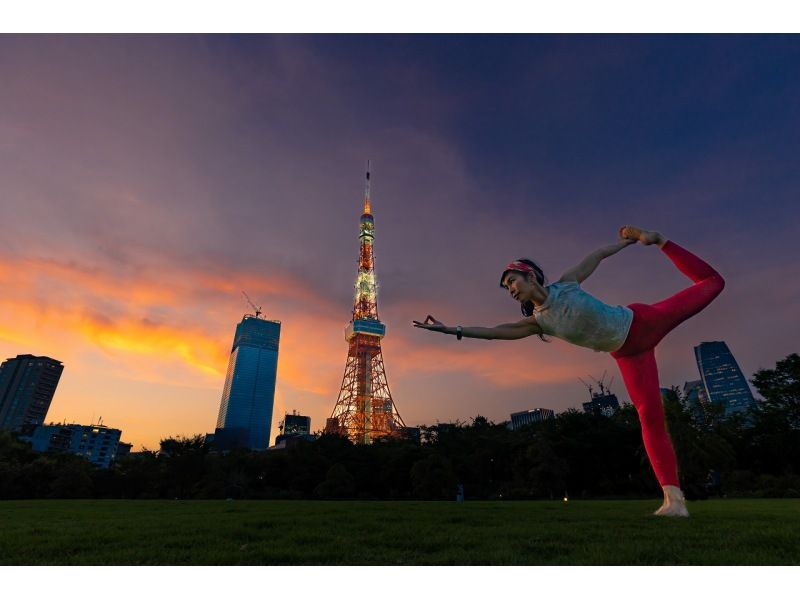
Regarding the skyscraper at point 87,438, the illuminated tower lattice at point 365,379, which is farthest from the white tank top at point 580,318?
the skyscraper at point 87,438

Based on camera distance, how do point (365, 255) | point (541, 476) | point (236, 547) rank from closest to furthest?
point (236, 547) → point (541, 476) → point (365, 255)

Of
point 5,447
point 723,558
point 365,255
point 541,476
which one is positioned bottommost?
point 723,558

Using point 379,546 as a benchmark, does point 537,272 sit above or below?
above

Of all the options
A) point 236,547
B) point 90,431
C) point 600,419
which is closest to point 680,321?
point 236,547

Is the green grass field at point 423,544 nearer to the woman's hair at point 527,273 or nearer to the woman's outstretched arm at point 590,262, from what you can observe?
the woman's hair at point 527,273

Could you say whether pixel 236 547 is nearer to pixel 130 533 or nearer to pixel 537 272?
pixel 130 533

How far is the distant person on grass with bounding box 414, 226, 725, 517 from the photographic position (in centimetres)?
585

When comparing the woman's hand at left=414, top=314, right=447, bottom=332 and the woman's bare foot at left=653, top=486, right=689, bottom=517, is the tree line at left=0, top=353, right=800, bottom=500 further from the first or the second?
the woman's hand at left=414, top=314, right=447, bottom=332

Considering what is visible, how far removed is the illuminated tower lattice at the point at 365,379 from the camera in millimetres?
68562

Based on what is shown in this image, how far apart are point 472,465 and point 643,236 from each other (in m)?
→ 34.0

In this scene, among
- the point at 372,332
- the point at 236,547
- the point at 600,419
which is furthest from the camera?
the point at 372,332

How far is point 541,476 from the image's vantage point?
3077 cm

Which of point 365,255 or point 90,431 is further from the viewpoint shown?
point 90,431

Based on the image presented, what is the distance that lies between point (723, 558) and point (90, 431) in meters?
226
